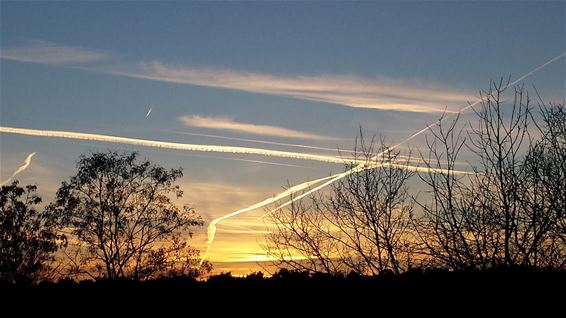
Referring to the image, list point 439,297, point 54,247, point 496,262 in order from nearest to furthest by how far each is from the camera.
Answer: point 439,297
point 496,262
point 54,247

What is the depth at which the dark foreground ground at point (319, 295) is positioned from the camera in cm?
725

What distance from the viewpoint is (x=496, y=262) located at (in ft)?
47.8

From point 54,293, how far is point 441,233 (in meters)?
9.80

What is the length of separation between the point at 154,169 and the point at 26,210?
7965 millimetres

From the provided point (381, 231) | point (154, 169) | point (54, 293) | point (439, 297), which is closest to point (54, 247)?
point (154, 169)

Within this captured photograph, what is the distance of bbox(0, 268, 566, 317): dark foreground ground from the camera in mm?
7250

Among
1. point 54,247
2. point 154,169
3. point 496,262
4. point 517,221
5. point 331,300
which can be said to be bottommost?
point 331,300

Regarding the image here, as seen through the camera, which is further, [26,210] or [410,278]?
[26,210]

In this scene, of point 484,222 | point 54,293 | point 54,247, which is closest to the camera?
point 54,293

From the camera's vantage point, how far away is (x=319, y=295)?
7.71 metres

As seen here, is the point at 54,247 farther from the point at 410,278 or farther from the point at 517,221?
the point at 410,278

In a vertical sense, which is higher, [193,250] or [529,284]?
[193,250]

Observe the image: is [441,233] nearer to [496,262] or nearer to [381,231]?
[496,262]

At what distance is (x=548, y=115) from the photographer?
60.1ft
